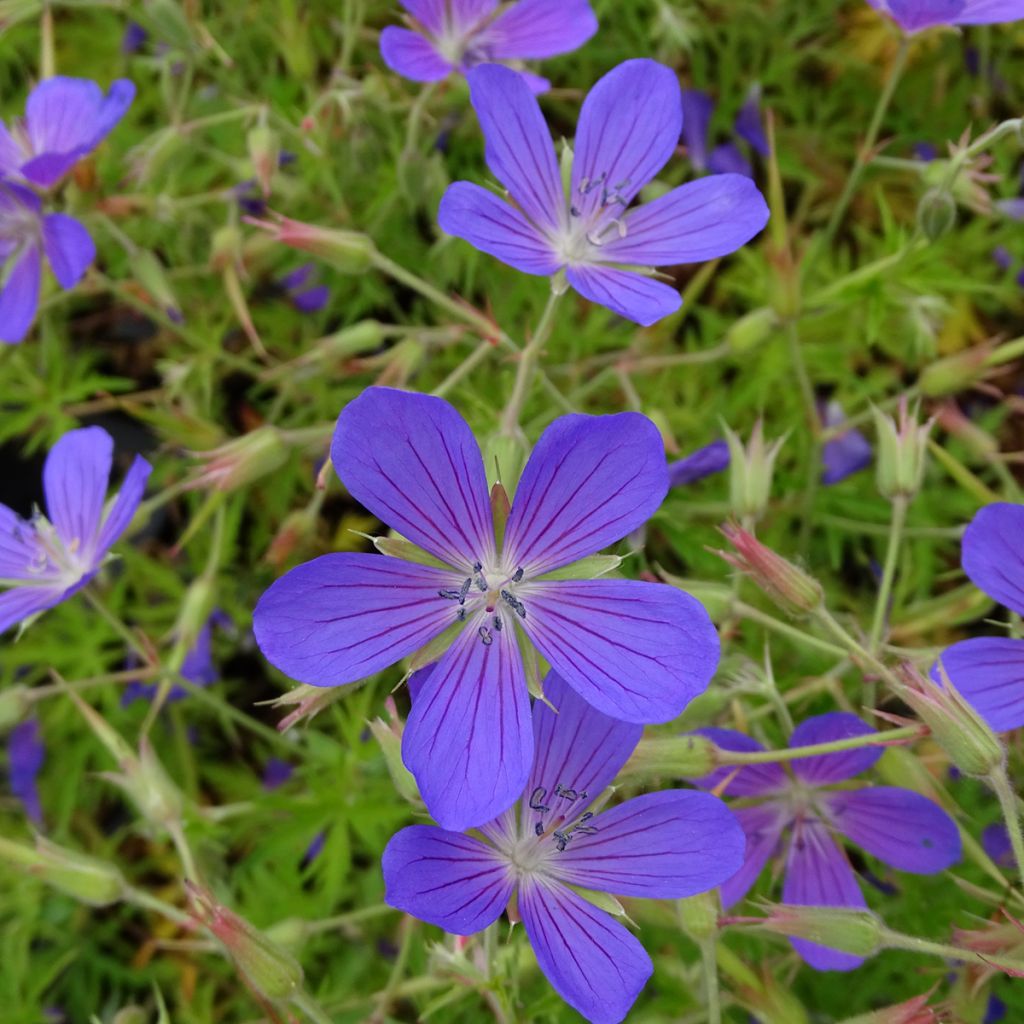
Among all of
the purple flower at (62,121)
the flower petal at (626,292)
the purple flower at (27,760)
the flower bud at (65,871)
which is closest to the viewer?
the flower petal at (626,292)

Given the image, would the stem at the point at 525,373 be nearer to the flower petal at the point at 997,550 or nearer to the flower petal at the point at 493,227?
the flower petal at the point at 493,227

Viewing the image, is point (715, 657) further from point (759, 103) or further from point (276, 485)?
point (759, 103)

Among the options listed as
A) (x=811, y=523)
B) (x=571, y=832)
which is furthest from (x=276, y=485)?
(x=571, y=832)

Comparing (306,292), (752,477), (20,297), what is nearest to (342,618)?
(752,477)

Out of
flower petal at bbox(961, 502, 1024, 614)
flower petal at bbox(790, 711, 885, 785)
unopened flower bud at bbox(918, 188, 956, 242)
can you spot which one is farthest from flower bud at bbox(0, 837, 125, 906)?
unopened flower bud at bbox(918, 188, 956, 242)

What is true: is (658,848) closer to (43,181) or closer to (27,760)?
(43,181)

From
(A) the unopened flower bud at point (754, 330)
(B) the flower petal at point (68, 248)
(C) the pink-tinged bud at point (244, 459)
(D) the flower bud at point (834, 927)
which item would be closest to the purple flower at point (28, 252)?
(B) the flower petal at point (68, 248)
